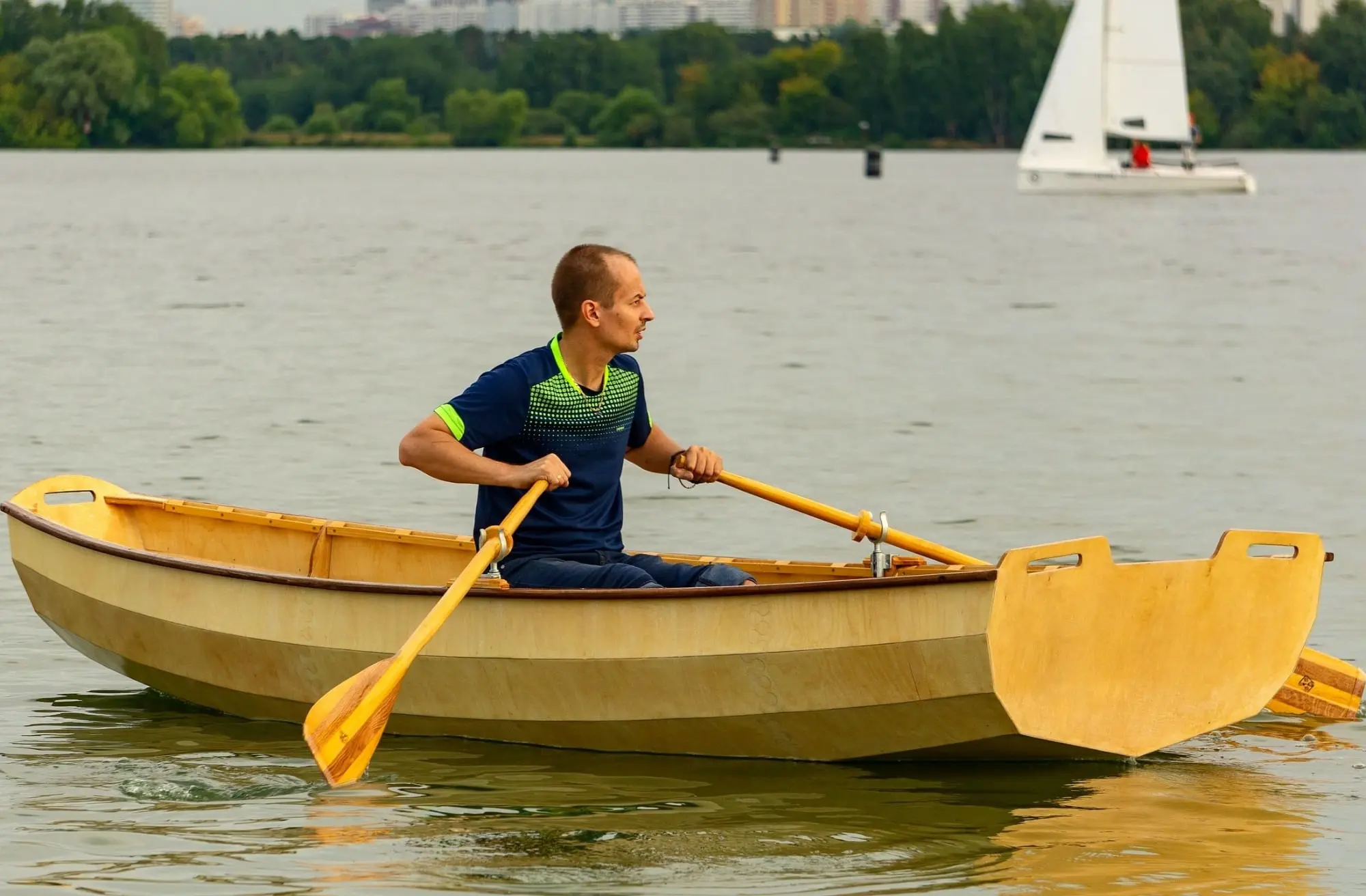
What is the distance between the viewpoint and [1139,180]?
7244cm

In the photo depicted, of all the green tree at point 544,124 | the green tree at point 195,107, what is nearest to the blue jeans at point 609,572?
the green tree at point 195,107

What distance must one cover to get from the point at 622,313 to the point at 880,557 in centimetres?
137

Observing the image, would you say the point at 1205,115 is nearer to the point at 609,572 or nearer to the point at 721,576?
the point at 721,576

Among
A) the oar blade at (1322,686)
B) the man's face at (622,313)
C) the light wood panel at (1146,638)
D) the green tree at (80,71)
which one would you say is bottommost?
the oar blade at (1322,686)

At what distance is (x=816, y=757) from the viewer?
8797mm

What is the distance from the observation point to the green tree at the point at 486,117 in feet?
616

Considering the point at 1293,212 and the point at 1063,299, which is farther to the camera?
the point at 1293,212

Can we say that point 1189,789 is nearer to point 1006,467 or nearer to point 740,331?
point 1006,467

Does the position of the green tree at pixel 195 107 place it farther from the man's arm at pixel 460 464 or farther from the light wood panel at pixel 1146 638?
the light wood panel at pixel 1146 638

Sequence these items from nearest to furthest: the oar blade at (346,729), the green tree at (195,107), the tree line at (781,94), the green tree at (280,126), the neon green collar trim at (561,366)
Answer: the oar blade at (346,729)
the neon green collar trim at (561,366)
the tree line at (781,94)
the green tree at (195,107)
the green tree at (280,126)

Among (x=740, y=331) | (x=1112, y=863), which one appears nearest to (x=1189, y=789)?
(x=1112, y=863)

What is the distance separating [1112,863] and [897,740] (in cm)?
110

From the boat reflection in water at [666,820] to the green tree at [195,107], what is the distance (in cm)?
14201

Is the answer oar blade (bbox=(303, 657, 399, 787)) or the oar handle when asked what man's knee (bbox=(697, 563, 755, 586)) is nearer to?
the oar handle
